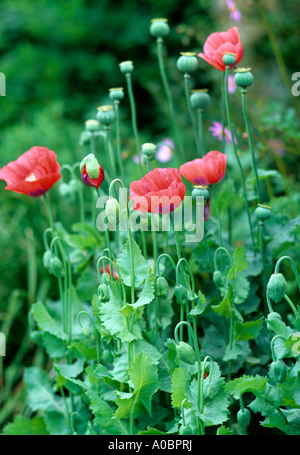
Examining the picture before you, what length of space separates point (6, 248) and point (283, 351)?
106 centimetres

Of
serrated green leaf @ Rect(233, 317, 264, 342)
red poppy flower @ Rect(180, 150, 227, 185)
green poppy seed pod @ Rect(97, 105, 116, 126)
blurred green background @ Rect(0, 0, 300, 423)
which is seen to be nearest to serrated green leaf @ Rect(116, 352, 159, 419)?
serrated green leaf @ Rect(233, 317, 264, 342)

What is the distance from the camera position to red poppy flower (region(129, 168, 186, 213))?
0.71m

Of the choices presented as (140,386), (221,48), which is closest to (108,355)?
(140,386)

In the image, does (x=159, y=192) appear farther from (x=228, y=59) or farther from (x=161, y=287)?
(x=228, y=59)

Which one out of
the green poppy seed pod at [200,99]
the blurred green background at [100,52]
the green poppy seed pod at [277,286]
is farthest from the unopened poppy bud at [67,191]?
the blurred green background at [100,52]

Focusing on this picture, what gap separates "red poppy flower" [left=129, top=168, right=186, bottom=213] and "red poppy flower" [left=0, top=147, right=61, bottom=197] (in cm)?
15

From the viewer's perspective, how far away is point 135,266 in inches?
30.7

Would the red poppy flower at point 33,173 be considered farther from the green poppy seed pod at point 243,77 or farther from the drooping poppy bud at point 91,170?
the green poppy seed pod at point 243,77

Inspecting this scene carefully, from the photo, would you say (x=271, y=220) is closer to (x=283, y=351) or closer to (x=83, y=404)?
(x=283, y=351)

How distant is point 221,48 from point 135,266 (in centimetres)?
34

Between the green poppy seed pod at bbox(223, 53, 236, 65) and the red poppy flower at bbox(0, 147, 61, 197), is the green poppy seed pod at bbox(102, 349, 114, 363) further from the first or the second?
the green poppy seed pod at bbox(223, 53, 236, 65)
